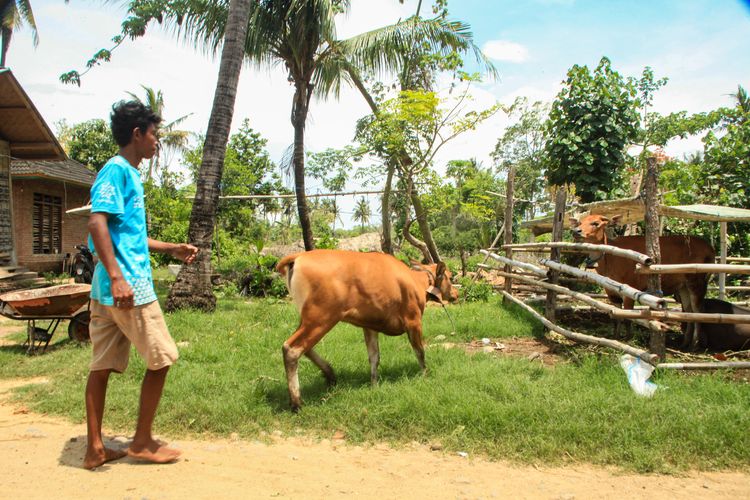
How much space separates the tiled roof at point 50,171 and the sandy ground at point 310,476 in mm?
14281

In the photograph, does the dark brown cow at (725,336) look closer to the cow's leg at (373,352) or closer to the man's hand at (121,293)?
the cow's leg at (373,352)

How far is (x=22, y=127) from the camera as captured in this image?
13008 millimetres

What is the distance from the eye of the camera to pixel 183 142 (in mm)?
36562

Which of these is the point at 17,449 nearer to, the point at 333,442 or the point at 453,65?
the point at 333,442

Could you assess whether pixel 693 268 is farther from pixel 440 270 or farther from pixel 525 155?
pixel 525 155

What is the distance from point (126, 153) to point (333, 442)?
2809mm

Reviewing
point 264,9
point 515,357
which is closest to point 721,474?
point 515,357

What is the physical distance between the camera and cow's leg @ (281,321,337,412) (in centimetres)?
457

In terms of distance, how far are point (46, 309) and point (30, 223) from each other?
12.1 meters

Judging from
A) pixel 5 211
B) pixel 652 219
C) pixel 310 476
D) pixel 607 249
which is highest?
pixel 5 211

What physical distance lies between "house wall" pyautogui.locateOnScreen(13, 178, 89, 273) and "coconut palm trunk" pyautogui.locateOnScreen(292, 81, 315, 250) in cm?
642

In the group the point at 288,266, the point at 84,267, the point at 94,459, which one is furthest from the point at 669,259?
the point at 84,267

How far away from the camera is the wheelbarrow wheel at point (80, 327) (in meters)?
7.24

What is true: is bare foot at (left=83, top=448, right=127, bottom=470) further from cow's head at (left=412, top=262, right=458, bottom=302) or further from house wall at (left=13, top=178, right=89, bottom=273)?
house wall at (left=13, top=178, right=89, bottom=273)
